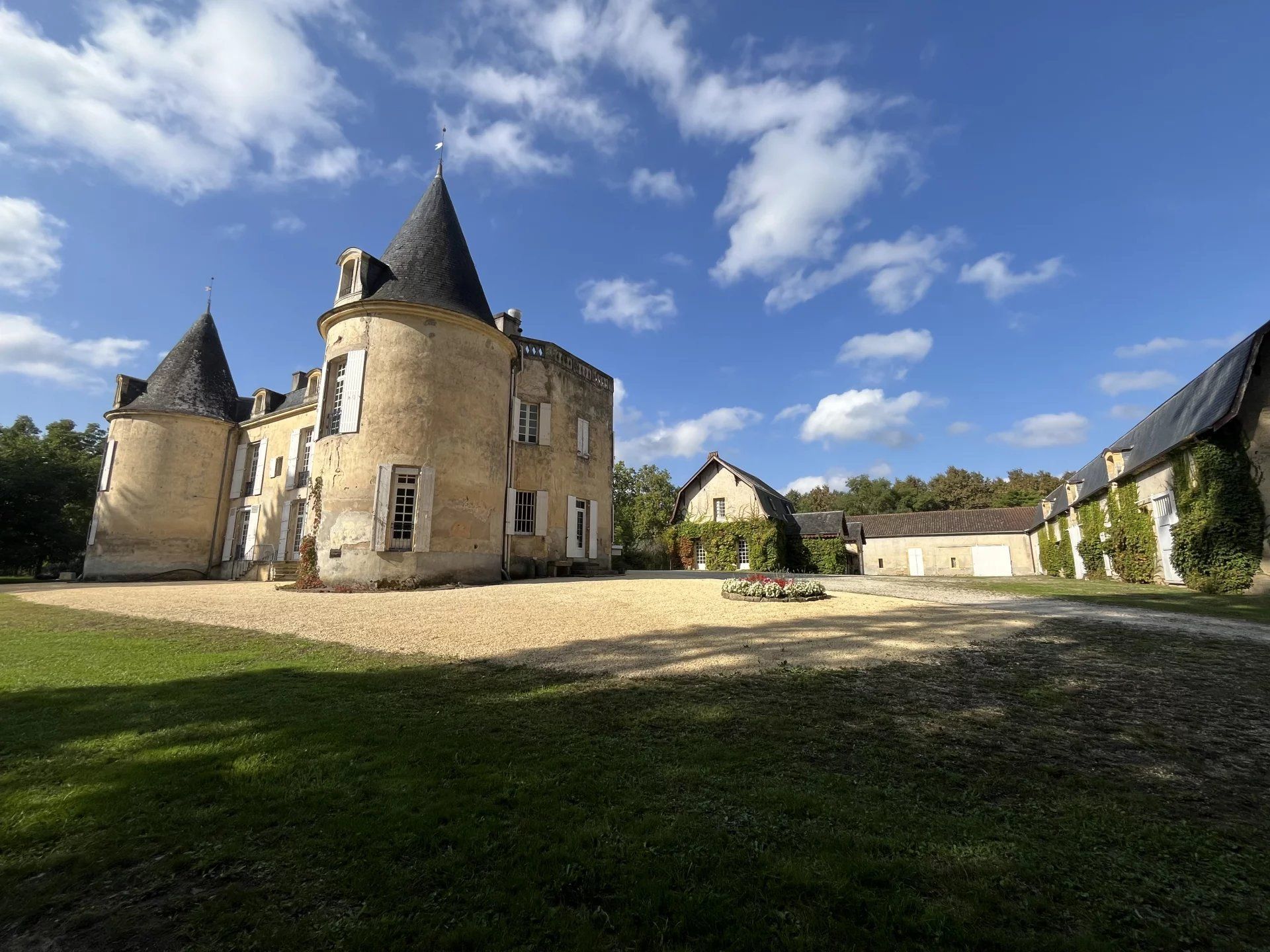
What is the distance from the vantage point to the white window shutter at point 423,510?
1420cm

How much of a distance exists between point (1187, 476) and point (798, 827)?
59.0 feet

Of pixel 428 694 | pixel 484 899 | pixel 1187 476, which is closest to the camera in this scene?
pixel 484 899

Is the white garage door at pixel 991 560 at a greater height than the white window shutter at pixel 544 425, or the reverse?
the white window shutter at pixel 544 425

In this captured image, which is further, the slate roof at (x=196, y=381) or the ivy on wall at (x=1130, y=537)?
the slate roof at (x=196, y=381)

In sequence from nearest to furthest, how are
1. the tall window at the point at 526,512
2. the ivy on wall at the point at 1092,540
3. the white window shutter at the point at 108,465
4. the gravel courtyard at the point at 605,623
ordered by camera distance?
the gravel courtyard at the point at 605,623 < the tall window at the point at 526,512 < the ivy on wall at the point at 1092,540 < the white window shutter at the point at 108,465

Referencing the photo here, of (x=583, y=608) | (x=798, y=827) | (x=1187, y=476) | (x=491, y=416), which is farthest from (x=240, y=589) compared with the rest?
(x=1187, y=476)

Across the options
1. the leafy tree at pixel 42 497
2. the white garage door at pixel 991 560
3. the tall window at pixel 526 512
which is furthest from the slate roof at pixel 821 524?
the leafy tree at pixel 42 497

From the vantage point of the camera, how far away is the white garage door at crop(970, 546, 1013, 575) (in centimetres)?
3366

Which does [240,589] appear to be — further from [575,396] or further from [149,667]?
[575,396]

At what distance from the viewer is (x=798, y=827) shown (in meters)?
→ 2.52

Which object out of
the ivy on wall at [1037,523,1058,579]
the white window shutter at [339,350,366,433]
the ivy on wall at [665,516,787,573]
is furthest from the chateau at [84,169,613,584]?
the ivy on wall at [1037,523,1058,579]

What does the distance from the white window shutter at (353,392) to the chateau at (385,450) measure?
38 millimetres

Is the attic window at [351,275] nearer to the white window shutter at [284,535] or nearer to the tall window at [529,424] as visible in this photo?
the tall window at [529,424]

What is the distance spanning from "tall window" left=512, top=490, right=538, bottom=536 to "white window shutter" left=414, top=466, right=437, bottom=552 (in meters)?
3.76
